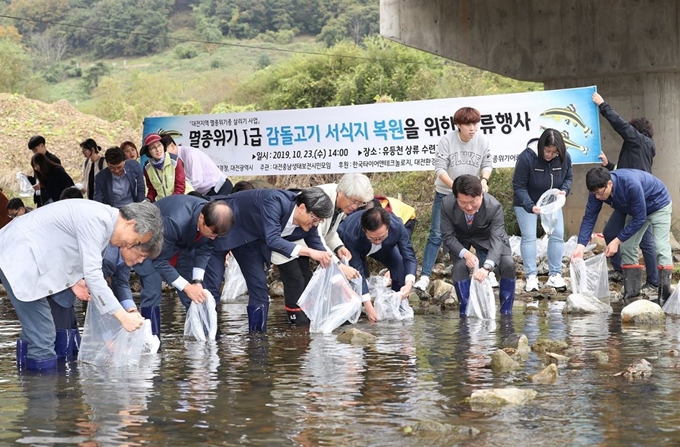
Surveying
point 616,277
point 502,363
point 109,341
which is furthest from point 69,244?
point 616,277

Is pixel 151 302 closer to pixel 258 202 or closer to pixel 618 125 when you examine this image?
pixel 258 202

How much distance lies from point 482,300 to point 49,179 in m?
6.11

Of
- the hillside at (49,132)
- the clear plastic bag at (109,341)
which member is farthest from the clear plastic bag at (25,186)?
the hillside at (49,132)

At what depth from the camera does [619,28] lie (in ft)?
45.1

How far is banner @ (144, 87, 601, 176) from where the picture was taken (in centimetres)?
1234

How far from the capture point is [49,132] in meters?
27.3

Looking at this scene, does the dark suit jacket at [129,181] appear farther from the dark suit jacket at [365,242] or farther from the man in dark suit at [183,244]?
the man in dark suit at [183,244]

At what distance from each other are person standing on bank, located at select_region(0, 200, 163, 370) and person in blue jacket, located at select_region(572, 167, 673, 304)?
4.78m

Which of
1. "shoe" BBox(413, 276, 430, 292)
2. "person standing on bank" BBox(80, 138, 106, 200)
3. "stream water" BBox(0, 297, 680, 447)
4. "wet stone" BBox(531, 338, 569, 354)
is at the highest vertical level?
"person standing on bank" BBox(80, 138, 106, 200)

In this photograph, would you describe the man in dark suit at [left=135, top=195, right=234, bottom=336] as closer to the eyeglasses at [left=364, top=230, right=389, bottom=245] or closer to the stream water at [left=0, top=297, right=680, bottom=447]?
the stream water at [left=0, top=297, right=680, bottom=447]

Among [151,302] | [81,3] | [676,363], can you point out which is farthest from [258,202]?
[81,3]

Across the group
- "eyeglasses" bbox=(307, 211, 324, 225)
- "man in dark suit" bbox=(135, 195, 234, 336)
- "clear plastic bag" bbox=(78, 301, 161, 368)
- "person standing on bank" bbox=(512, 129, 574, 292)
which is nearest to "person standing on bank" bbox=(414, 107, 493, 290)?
"person standing on bank" bbox=(512, 129, 574, 292)

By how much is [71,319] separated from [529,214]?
5138 mm

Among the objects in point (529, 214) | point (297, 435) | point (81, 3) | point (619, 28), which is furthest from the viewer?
point (81, 3)
